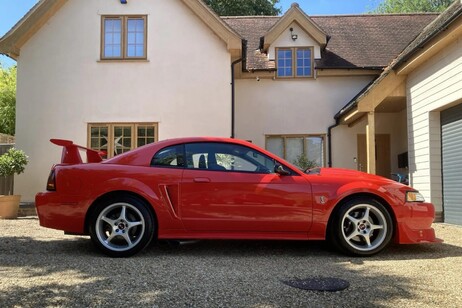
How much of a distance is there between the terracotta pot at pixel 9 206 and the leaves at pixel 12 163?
0.63 m

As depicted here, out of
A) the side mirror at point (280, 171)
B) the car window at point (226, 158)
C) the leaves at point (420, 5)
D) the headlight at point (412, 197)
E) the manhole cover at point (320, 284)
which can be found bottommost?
the manhole cover at point (320, 284)

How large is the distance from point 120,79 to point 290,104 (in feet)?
17.0

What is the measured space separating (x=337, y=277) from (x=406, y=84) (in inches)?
284

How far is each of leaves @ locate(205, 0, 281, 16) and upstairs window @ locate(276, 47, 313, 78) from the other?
13.9m

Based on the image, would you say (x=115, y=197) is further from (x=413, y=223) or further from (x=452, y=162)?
(x=452, y=162)

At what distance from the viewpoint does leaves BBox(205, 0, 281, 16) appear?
25844mm

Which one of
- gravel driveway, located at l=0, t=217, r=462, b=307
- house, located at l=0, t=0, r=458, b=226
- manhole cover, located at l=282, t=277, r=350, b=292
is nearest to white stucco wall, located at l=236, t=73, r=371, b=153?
house, located at l=0, t=0, r=458, b=226

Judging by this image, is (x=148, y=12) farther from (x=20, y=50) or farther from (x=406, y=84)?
(x=406, y=84)

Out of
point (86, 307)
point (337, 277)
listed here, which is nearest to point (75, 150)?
point (86, 307)

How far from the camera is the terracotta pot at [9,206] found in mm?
9352

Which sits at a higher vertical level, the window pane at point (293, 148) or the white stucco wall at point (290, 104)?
the white stucco wall at point (290, 104)

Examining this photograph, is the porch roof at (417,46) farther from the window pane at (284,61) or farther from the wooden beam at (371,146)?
the window pane at (284,61)

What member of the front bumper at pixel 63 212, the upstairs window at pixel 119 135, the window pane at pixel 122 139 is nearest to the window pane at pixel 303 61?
the upstairs window at pixel 119 135

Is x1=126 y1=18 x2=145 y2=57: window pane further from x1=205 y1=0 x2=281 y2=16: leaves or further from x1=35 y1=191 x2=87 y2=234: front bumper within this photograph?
x1=205 y1=0 x2=281 y2=16: leaves
